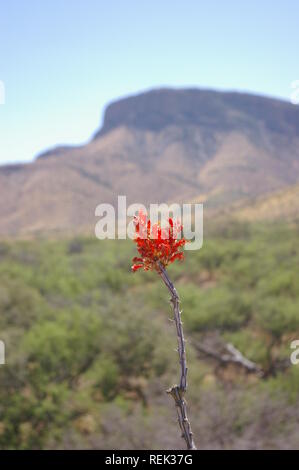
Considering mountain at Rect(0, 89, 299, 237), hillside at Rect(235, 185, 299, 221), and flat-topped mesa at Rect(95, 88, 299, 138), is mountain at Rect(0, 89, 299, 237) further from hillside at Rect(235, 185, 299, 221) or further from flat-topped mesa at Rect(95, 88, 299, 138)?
hillside at Rect(235, 185, 299, 221)

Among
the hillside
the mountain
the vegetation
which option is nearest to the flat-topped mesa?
the mountain

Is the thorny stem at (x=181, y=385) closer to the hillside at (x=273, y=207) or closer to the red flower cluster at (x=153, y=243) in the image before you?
the red flower cluster at (x=153, y=243)

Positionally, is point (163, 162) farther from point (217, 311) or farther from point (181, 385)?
point (181, 385)

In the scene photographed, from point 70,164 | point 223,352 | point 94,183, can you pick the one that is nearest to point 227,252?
point 223,352

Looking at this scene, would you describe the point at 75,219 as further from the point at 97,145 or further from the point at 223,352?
the point at 223,352

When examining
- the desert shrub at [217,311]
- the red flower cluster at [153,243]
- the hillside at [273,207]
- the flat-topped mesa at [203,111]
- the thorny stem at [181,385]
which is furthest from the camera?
the flat-topped mesa at [203,111]

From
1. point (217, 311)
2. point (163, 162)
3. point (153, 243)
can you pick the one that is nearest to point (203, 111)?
point (163, 162)

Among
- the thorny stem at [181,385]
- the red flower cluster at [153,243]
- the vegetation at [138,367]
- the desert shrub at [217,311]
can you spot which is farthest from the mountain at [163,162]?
the thorny stem at [181,385]
